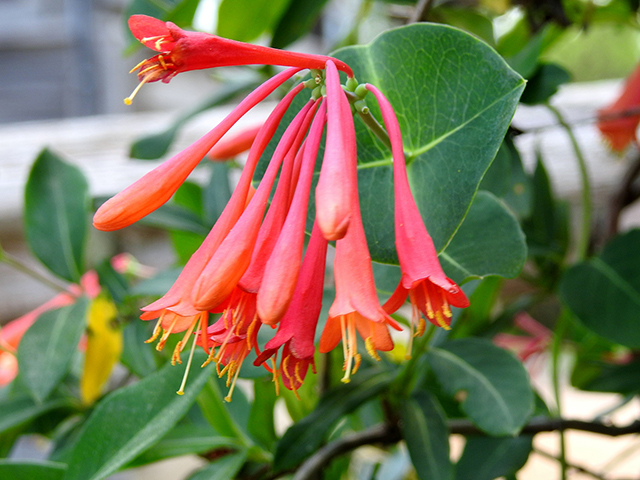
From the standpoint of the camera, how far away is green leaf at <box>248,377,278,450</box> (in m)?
0.43

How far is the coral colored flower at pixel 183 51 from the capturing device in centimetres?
20

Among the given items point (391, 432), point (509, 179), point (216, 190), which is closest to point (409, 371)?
point (391, 432)

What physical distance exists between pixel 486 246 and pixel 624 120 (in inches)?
14.0

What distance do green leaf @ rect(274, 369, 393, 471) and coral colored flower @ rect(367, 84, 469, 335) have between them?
16 cm

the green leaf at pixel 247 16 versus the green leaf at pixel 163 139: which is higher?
the green leaf at pixel 247 16

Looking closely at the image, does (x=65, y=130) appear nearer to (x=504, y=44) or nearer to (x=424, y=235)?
(x=504, y=44)

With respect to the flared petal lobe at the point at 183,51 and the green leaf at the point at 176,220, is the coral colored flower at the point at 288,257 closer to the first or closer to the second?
the flared petal lobe at the point at 183,51

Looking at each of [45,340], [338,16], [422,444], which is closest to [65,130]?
[45,340]

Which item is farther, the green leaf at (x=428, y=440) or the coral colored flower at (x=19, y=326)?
the coral colored flower at (x=19, y=326)

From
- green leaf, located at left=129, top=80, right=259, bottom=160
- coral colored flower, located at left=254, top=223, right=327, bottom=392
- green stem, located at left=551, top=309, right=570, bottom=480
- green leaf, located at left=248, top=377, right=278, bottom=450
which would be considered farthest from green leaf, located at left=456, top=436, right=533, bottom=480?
green leaf, located at left=129, top=80, right=259, bottom=160

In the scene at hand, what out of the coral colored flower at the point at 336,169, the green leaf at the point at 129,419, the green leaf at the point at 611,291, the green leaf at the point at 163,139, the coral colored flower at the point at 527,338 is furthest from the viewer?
the coral colored flower at the point at 527,338

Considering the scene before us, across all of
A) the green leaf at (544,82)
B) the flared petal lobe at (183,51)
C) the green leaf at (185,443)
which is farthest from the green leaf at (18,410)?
the green leaf at (544,82)

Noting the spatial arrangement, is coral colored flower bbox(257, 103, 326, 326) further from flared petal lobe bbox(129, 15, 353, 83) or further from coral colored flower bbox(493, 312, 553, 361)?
coral colored flower bbox(493, 312, 553, 361)

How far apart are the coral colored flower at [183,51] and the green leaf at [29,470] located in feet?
0.82
